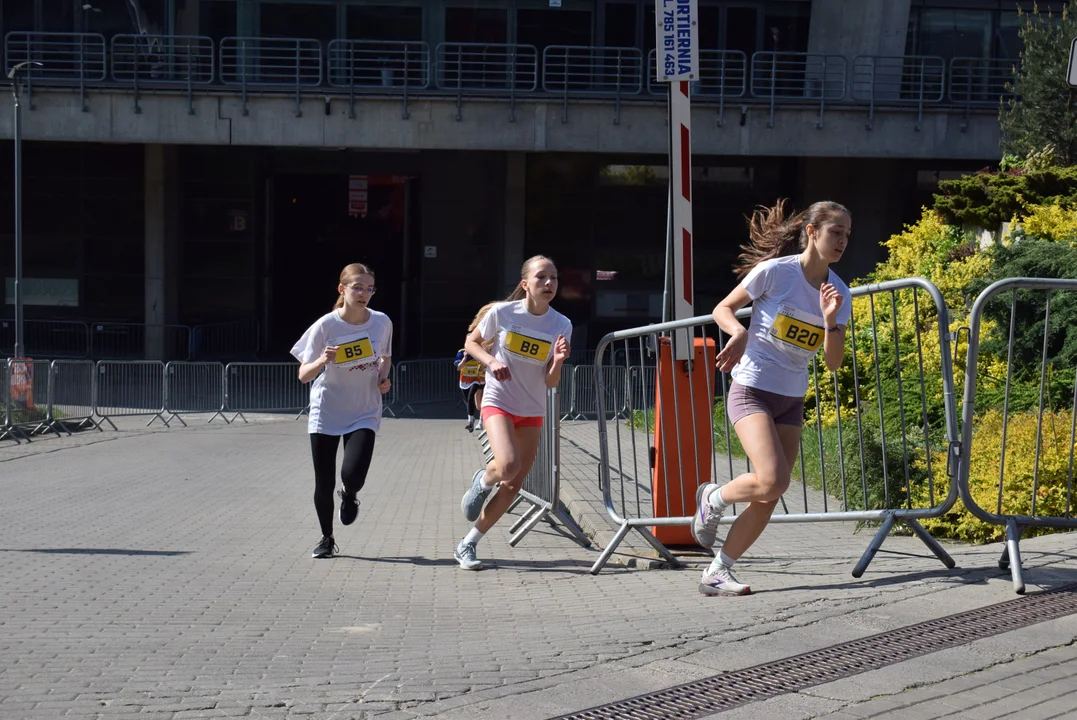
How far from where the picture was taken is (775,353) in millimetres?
5707

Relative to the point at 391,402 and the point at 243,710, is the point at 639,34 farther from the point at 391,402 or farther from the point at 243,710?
the point at 243,710

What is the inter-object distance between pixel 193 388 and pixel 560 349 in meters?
14.4

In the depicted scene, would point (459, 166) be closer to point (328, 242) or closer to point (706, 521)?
point (328, 242)

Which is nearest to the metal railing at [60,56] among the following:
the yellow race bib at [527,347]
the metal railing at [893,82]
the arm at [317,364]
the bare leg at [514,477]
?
the metal railing at [893,82]

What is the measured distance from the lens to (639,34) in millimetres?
28422

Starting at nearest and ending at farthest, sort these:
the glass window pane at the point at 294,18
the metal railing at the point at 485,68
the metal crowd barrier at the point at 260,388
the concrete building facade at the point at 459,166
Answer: the metal crowd barrier at the point at 260,388, the metal railing at the point at 485,68, the concrete building facade at the point at 459,166, the glass window pane at the point at 294,18

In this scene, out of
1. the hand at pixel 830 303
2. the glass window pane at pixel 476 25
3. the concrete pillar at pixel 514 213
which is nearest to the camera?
the hand at pixel 830 303

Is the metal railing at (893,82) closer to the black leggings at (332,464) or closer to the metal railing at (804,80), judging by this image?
the metal railing at (804,80)

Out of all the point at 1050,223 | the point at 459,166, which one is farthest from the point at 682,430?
the point at 459,166

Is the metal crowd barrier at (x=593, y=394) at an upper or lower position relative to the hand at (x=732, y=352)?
lower

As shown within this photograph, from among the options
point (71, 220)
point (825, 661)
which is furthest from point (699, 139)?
point (825, 661)

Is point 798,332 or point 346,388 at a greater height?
point 798,332

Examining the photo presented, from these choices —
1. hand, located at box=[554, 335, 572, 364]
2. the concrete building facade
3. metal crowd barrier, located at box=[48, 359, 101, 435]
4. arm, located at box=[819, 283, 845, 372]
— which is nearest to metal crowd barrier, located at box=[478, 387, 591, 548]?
hand, located at box=[554, 335, 572, 364]

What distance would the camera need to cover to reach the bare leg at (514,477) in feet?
23.6
